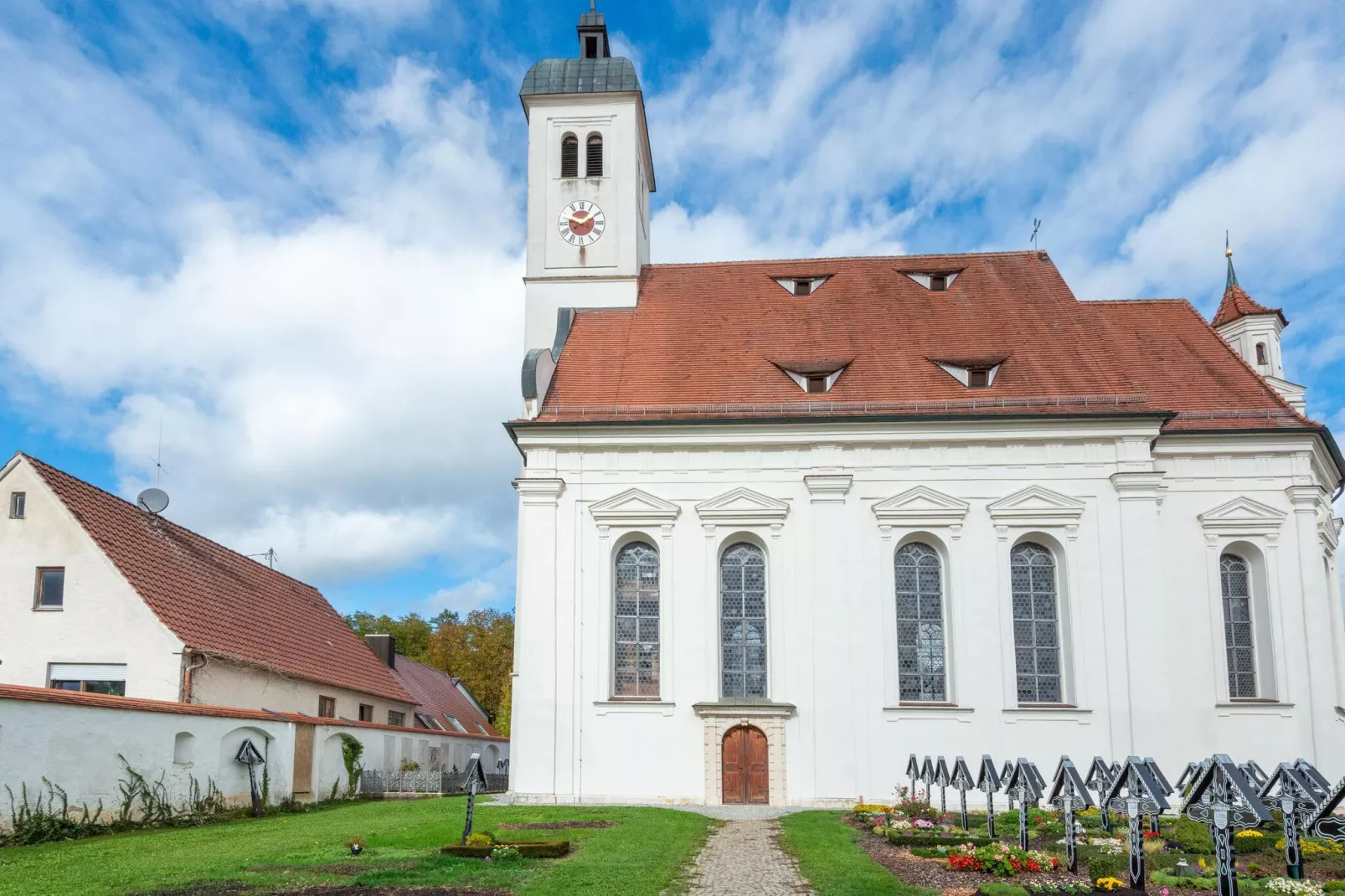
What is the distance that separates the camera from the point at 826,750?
90.3ft

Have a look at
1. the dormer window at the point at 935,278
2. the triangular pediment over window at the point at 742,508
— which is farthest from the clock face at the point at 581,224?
the triangular pediment over window at the point at 742,508

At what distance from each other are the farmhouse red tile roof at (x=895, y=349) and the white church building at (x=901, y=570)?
0.13 meters

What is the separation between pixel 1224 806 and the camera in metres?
11.3

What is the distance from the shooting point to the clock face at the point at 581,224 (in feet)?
116

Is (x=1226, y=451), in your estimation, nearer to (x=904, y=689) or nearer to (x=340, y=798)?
(x=904, y=689)

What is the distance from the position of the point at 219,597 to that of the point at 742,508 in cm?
1333

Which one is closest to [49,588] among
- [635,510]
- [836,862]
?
[635,510]

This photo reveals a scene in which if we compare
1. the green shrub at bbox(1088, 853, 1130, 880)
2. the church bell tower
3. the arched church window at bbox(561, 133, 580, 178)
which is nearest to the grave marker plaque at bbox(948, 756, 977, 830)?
the green shrub at bbox(1088, 853, 1130, 880)

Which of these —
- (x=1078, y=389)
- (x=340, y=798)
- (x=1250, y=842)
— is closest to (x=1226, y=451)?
(x=1078, y=389)

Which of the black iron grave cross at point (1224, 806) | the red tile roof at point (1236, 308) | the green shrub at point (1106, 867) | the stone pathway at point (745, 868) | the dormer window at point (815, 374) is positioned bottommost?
the stone pathway at point (745, 868)

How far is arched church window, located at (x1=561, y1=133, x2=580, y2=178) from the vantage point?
119 feet

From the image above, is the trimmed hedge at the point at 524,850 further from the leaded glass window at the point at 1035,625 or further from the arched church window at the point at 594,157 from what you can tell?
the arched church window at the point at 594,157

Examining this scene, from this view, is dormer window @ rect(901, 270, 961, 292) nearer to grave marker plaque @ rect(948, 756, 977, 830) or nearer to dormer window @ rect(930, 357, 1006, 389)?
dormer window @ rect(930, 357, 1006, 389)

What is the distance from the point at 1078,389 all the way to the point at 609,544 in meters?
12.7
